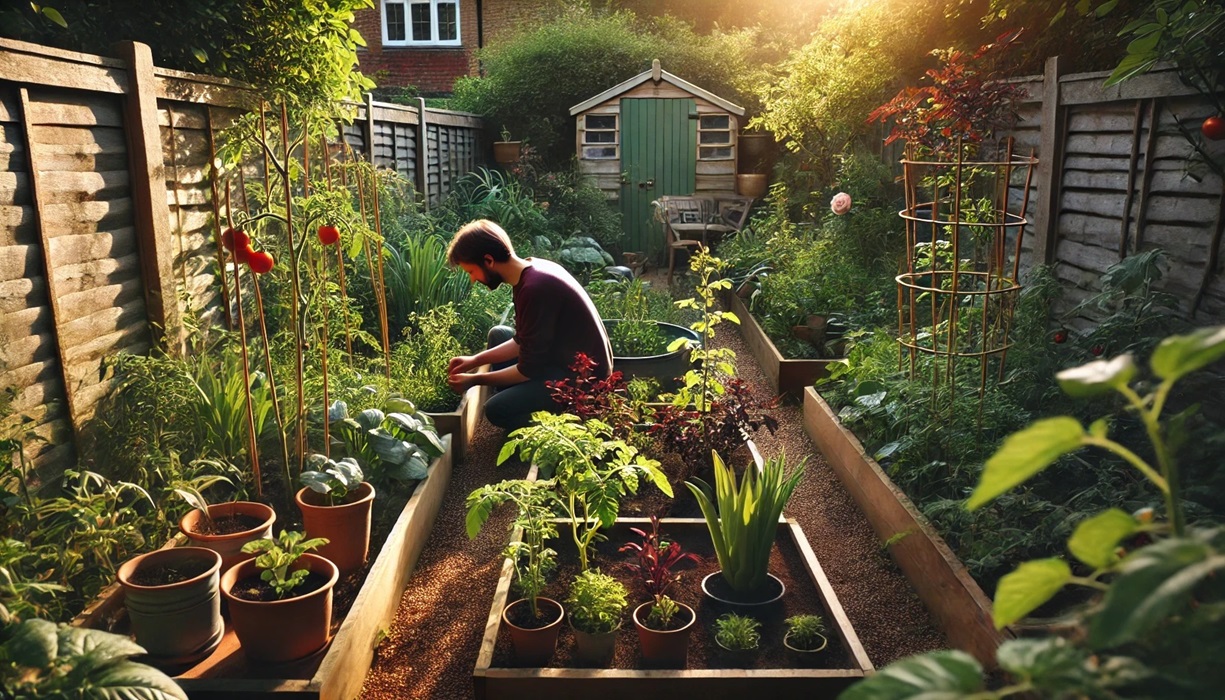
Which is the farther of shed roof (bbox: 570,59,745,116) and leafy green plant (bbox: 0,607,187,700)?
shed roof (bbox: 570,59,745,116)

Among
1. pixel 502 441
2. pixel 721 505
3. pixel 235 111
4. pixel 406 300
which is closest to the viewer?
pixel 721 505

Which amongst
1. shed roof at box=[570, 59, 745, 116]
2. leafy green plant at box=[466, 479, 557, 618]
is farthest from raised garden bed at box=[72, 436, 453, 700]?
shed roof at box=[570, 59, 745, 116]

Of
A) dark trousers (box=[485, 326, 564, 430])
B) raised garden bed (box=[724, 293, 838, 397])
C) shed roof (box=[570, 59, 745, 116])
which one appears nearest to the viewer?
dark trousers (box=[485, 326, 564, 430])

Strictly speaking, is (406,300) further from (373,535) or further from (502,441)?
(373,535)

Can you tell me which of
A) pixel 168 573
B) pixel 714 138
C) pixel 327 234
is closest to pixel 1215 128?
pixel 327 234

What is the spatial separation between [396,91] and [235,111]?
40.2ft

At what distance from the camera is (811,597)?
3016 mm

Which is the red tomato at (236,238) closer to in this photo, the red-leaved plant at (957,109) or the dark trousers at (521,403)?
the dark trousers at (521,403)

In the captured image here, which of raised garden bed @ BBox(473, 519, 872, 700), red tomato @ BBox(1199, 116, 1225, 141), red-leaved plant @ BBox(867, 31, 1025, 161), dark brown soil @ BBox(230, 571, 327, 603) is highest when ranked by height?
red-leaved plant @ BBox(867, 31, 1025, 161)

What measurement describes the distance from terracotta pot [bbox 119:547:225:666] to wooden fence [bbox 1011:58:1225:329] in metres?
3.57

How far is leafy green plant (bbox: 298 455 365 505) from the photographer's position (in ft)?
9.51

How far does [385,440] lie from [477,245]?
108cm

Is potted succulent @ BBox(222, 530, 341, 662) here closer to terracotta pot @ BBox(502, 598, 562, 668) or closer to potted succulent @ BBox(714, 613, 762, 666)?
terracotta pot @ BBox(502, 598, 562, 668)

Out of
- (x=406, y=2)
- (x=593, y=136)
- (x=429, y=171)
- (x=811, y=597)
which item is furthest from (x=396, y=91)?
(x=811, y=597)
